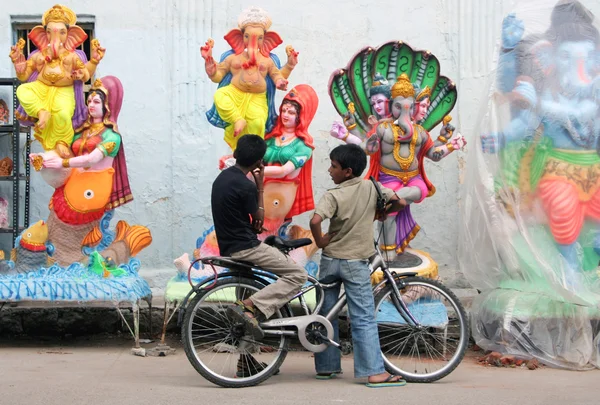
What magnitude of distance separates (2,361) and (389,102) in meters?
3.47

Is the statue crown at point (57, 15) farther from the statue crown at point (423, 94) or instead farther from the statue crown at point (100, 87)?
the statue crown at point (423, 94)

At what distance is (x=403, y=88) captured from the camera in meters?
7.39

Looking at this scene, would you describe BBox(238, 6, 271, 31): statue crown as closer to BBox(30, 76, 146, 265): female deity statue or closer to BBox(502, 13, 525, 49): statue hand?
BBox(30, 76, 146, 265): female deity statue

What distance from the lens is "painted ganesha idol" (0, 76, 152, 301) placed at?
24.1 feet

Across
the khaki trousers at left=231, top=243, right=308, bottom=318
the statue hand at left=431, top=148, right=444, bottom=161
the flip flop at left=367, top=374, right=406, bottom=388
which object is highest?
the statue hand at left=431, top=148, right=444, bottom=161

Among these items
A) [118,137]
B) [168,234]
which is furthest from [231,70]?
[168,234]

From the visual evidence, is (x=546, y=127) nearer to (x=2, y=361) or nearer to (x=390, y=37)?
(x=390, y=37)

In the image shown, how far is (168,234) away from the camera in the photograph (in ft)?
28.9

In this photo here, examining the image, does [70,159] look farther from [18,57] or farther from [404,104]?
[404,104]

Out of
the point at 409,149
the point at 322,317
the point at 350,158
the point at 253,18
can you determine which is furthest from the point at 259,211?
the point at 253,18

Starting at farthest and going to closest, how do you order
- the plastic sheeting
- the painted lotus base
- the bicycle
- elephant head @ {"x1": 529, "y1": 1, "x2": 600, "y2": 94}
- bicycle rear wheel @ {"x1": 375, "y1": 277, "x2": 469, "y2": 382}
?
elephant head @ {"x1": 529, "y1": 1, "x2": 600, "y2": 94}, the painted lotus base, the plastic sheeting, bicycle rear wheel @ {"x1": 375, "y1": 277, "x2": 469, "y2": 382}, the bicycle

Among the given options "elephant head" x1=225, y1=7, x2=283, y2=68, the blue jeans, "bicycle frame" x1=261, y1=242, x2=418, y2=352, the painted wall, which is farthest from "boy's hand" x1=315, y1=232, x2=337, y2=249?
the painted wall

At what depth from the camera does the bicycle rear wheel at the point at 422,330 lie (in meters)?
6.14

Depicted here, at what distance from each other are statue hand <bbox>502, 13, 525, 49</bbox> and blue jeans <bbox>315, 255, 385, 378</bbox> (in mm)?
2436
